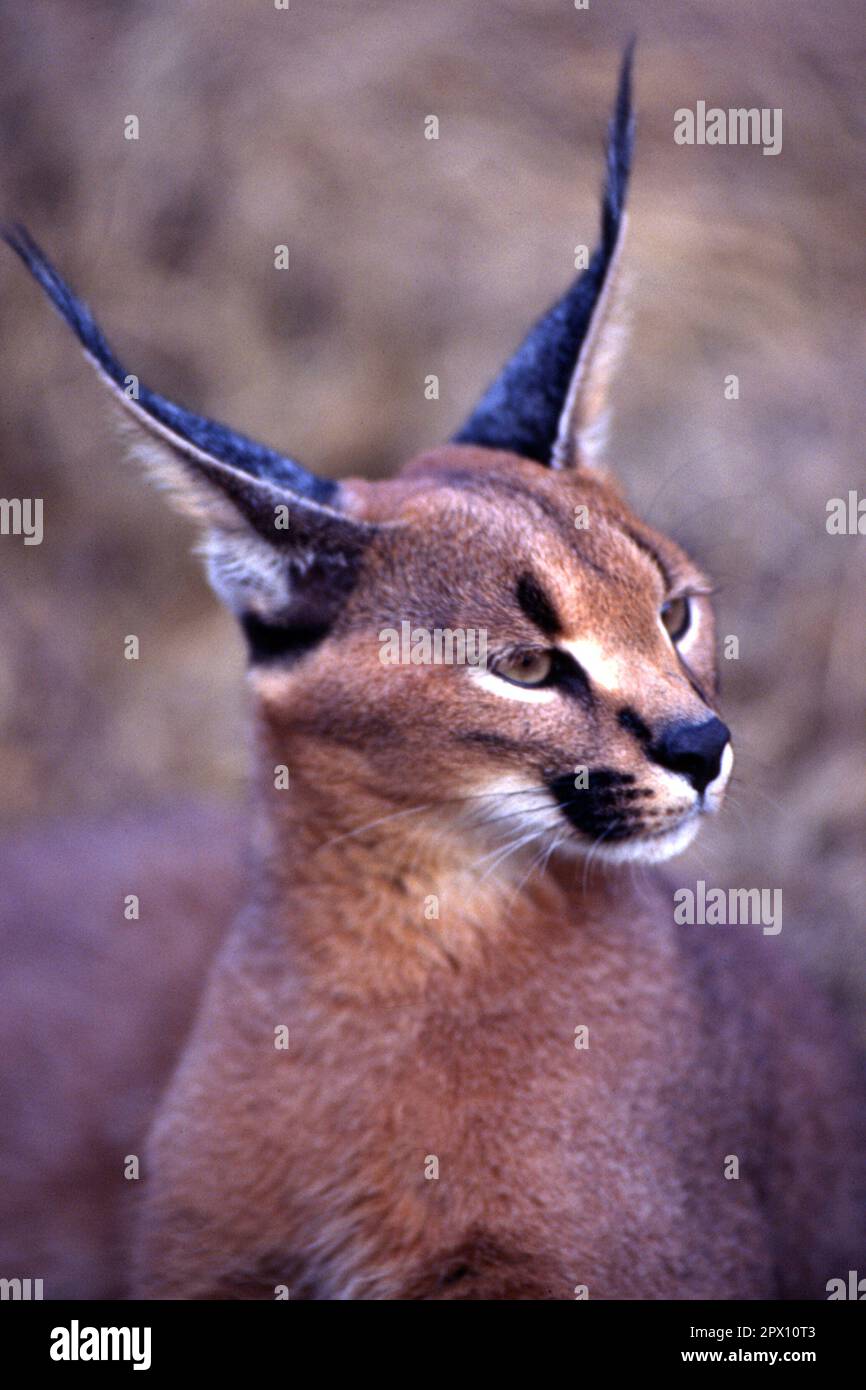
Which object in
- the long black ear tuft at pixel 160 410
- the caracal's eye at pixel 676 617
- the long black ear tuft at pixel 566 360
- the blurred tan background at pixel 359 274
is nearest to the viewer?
the long black ear tuft at pixel 160 410

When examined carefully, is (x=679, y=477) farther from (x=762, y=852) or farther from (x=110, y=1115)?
(x=110, y=1115)

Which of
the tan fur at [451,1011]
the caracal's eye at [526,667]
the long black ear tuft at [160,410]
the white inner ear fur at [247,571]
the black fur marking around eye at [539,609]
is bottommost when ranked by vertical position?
the tan fur at [451,1011]

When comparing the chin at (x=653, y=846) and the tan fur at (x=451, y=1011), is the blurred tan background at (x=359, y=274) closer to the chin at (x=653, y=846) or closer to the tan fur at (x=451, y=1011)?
the tan fur at (x=451, y=1011)

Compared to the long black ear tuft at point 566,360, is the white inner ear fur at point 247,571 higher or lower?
lower

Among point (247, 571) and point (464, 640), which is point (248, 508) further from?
point (464, 640)

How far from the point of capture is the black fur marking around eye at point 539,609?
3234 mm

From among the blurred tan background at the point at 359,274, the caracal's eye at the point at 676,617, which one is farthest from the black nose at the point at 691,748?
the blurred tan background at the point at 359,274

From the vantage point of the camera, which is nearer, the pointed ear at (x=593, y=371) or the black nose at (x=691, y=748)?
the black nose at (x=691, y=748)

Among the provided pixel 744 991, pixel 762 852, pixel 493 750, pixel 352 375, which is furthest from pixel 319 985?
pixel 352 375

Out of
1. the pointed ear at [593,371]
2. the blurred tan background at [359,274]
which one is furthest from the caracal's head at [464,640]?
the blurred tan background at [359,274]

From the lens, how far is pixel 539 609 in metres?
3.24

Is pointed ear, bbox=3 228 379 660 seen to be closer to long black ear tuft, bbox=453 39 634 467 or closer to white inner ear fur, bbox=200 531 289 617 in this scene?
white inner ear fur, bbox=200 531 289 617

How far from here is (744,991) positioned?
4.36 meters

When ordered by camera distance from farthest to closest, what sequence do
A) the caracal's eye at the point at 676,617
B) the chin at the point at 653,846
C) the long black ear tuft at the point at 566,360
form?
the long black ear tuft at the point at 566,360, the caracal's eye at the point at 676,617, the chin at the point at 653,846
